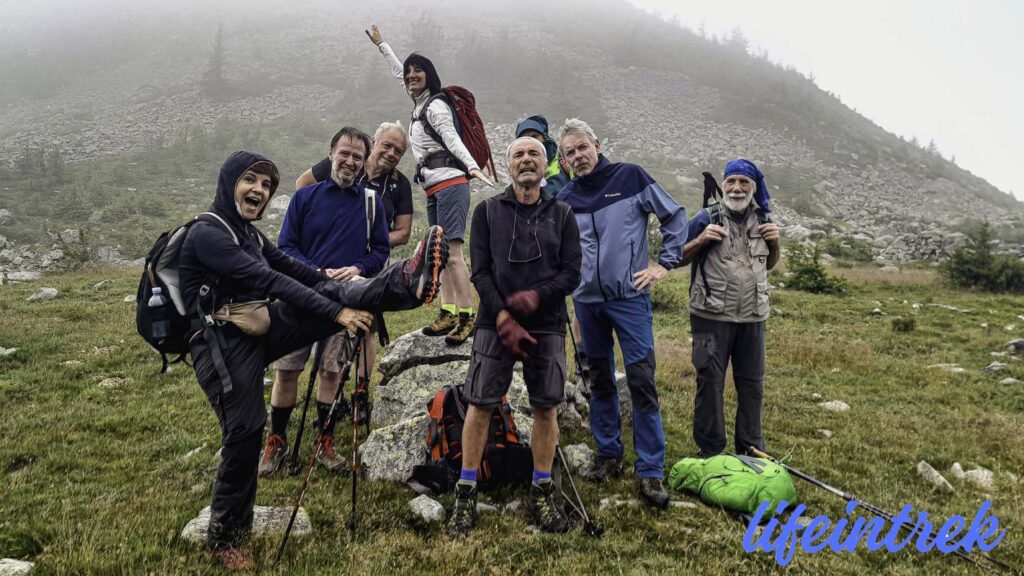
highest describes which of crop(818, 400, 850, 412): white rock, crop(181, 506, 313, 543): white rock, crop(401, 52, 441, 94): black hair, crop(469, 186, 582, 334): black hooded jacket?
crop(401, 52, 441, 94): black hair

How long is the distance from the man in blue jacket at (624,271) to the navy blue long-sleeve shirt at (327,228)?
2033 millimetres

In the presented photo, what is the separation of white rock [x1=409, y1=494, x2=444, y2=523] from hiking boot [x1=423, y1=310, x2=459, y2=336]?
1916mm

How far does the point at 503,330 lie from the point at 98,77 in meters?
65.0

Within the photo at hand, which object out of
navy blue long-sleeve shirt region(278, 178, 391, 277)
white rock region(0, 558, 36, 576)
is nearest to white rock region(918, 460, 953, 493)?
navy blue long-sleeve shirt region(278, 178, 391, 277)

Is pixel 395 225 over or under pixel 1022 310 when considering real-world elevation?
under

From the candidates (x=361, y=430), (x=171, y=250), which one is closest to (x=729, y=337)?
(x=361, y=430)

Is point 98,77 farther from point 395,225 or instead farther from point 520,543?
point 520,543

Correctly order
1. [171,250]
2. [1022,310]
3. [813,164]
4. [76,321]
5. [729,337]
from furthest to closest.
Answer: [813,164], [1022,310], [76,321], [729,337], [171,250]

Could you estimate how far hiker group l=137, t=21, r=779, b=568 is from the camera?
10.5 ft

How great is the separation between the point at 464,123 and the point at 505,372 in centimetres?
297

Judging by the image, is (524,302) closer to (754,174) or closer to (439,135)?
(439,135)

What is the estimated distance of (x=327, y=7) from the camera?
7181 centimetres

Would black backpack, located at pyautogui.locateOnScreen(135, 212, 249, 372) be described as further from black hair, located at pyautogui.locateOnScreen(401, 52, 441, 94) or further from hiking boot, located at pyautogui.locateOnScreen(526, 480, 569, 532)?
black hair, located at pyautogui.locateOnScreen(401, 52, 441, 94)

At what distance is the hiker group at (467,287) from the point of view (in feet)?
10.5
